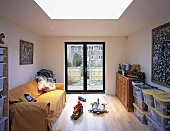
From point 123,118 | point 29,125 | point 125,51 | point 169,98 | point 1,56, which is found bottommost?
point 123,118

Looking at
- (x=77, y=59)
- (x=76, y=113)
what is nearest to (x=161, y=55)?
(x=76, y=113)

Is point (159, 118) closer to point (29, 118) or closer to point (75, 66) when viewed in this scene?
point (29, 118)

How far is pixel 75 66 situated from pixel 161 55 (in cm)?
376

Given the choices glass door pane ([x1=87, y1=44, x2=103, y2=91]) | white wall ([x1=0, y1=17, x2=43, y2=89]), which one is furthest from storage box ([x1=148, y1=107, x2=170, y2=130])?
glass door pane ([x1=87, y1=44, x2=103, y2=91])

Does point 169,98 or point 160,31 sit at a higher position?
point 160,31

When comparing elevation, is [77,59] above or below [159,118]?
above

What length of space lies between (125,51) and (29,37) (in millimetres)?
3567

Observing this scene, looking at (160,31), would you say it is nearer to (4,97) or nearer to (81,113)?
(81,113)

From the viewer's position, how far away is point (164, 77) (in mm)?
3412

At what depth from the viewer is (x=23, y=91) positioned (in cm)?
388

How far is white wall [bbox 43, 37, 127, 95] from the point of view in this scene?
6375 mm

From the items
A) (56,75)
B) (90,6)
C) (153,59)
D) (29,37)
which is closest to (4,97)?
(90,6)

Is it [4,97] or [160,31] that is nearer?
[4,97]

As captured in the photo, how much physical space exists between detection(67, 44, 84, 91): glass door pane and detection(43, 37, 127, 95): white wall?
0.34 m
